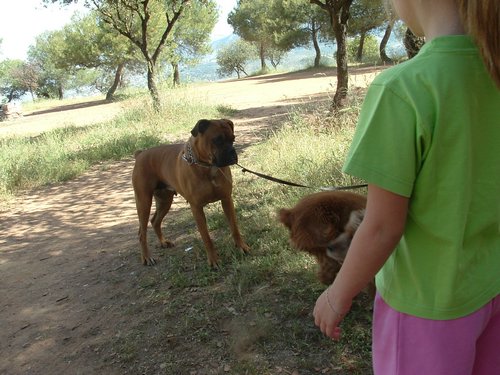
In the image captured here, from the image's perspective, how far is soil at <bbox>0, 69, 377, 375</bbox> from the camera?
3.63 meters

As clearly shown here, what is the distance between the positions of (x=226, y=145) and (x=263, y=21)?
3758 centimetres

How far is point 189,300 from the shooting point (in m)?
3.84

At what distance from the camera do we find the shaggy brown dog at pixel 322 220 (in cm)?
209

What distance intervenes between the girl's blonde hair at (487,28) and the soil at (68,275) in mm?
3084

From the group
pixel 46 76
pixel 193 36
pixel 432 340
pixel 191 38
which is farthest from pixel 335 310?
pixel 46 76

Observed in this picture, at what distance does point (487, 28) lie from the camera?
0.86m

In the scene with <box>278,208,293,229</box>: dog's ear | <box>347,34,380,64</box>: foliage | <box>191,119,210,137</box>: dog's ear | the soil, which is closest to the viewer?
<box>278,208,293,229</box>: dog's ear

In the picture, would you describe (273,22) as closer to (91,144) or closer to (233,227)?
(91,144)

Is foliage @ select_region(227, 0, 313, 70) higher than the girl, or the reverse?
foliage @ select_region(227, 0, 313, 70)

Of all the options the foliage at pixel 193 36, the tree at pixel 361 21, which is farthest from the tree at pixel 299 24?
the foliage at pixel 193 36

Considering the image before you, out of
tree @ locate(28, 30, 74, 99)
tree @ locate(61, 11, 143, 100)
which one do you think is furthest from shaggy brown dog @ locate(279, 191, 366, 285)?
tree @ locate(28, 30, 74, 99)

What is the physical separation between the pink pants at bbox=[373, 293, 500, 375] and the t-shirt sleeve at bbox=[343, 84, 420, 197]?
0.35 m

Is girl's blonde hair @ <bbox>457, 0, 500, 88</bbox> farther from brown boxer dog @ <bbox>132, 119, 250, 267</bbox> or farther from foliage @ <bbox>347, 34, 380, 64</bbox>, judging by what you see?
foliage @ <bbox>347, 34, 380, 64</bbox>

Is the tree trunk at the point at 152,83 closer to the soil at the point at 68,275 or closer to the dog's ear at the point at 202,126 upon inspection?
the soil at the point at 68,275
